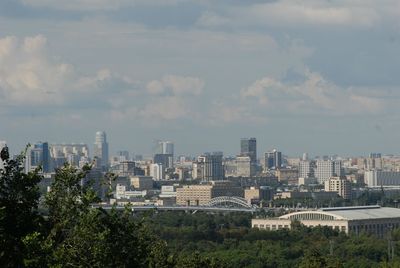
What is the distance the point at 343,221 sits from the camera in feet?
390

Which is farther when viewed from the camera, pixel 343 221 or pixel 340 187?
pixel 340 187

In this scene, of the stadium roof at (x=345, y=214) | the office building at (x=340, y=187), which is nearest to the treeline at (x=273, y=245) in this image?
the stadium roof at (x=345, y=214)

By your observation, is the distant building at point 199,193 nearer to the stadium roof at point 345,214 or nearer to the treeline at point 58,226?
the stadium roof at point 345,214

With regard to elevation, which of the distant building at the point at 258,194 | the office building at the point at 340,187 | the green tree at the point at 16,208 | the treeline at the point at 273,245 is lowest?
the treeline at the point at 273,245

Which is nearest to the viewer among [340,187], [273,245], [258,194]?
[273,245]

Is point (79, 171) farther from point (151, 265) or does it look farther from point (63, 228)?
point (151, 265)

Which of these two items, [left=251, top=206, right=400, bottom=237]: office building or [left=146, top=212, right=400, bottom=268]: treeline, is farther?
[left=251, top=206, right=400, bottom=237]: office building

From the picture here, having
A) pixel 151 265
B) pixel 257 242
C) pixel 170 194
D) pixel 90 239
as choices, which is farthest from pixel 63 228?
pixel 170 194

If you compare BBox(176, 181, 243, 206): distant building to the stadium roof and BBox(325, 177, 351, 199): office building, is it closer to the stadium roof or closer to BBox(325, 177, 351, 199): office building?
BBox(325, 177, 351, 199): office building

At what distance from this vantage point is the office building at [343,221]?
119 meters

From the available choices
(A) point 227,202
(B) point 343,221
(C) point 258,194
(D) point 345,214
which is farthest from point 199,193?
(B) point 343,221

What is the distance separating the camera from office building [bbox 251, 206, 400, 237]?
11881 cm

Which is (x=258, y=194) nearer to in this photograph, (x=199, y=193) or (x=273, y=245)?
(x=199, y=193)

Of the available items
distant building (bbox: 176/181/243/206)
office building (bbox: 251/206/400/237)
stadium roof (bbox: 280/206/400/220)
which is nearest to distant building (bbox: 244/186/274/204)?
distant building (bbox: 176/181/243/206)
